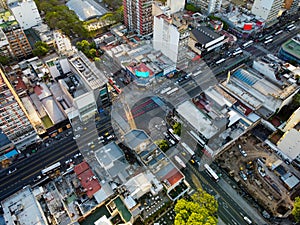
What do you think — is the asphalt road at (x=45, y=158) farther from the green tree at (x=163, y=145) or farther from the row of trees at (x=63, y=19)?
the row of trees at (x=63, y=19)

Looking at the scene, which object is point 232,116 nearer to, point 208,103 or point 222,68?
point 208,103

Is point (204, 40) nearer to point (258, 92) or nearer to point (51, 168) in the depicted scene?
point (258, 92)

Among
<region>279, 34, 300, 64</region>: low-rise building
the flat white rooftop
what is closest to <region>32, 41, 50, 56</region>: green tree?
the flat white rooftop

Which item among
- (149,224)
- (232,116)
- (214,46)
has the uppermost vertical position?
(214,46)

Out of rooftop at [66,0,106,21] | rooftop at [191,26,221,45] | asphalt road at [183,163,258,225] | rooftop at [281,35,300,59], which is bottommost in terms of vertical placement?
asphalt road at [183,163,258,225]

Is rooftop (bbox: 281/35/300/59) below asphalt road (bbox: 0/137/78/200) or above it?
above

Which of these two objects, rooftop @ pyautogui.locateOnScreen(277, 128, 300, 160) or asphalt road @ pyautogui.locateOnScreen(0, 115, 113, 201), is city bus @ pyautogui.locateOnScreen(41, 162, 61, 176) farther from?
rooftop @ pyautogui.locateOnScreen(277, 128, 300, 160)

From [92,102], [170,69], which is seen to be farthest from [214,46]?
[92,102]
